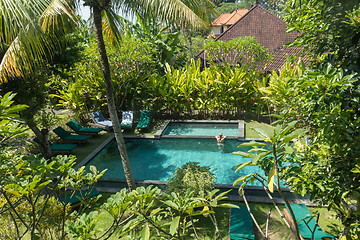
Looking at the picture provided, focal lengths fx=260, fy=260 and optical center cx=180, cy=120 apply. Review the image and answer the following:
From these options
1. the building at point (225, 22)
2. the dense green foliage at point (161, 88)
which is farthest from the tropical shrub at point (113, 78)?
the building at point (225, 22)

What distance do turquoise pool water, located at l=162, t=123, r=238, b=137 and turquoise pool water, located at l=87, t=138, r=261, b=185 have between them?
0.93 meters

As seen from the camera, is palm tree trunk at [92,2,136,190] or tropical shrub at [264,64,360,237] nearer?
tropical shrub at [264,64,360,237]

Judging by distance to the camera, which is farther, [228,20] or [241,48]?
[228,20]

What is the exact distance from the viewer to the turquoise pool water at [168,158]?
8641mm

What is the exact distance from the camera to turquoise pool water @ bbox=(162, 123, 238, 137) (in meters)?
12.1

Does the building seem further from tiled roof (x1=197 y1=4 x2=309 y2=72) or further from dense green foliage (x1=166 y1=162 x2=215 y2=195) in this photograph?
dense green foliage (x1=166 y1=162 x2=215 y2=195)

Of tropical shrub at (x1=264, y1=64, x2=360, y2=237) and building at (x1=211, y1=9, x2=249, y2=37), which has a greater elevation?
building at (x1=211, y1=9, x2=249, y2=37)

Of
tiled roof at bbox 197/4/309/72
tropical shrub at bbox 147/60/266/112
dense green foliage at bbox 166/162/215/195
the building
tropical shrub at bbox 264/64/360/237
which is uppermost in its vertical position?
the building

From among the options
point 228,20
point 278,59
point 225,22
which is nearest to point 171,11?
point 278,59

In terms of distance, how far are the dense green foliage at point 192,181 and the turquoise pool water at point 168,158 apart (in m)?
1.86

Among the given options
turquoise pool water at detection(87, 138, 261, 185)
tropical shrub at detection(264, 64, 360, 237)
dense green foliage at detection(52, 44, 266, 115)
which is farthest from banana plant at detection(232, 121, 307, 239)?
dense green foliage at detection(52, 44, 266, 115)

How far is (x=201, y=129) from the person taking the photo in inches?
497

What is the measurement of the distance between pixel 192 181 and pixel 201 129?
676 centimetres

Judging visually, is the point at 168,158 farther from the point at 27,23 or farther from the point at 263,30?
the point at 263,30
